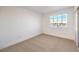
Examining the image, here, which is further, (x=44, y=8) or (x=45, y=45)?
(x=45, y=45)

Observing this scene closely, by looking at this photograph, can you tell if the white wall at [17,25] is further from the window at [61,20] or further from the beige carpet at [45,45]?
the window at [61,20]

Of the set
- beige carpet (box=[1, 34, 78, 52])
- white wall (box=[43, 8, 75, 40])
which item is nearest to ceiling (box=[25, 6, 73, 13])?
white wall (box=[43, 8, 75, 40])

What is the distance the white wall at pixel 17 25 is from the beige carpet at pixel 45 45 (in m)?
0.14

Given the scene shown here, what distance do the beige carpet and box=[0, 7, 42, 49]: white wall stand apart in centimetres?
14

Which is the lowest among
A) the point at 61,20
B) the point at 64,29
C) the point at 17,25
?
the point at 64,29

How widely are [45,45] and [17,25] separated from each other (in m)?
0.90

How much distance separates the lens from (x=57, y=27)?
2121mm

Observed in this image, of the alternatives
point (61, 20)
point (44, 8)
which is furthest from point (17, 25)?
point (61, 20)

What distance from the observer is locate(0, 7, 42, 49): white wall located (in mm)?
2023

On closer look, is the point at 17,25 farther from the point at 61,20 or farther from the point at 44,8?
the point at 61,20

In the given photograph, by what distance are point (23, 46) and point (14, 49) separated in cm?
23

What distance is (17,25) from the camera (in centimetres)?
208

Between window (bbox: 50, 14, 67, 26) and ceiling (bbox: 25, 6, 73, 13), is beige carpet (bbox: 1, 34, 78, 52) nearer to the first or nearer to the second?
window (bbox: 50, 14, 67, 26)
